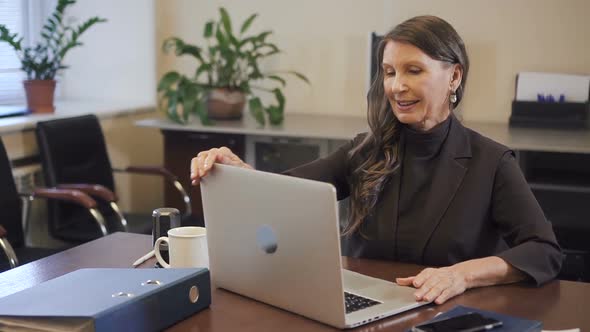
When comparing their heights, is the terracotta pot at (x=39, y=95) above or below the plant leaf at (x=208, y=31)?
below

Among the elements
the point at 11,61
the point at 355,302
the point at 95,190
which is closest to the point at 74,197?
the point at 95,190

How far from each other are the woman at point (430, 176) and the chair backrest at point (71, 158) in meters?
1.76

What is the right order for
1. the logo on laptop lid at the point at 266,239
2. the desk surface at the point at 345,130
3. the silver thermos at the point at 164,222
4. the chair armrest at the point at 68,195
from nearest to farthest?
1. the logo on laptop lid at the point at 266,239
2. the silver thermos at the point at 164,222
3. the chair armrest at the point at 68,195
4. the desk surface at the point at 345,130

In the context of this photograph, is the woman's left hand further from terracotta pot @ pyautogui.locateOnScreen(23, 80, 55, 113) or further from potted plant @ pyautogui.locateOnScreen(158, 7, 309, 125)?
terracotta pot @ pyautogui.locateOnScreen(23, 80, 55, 113)

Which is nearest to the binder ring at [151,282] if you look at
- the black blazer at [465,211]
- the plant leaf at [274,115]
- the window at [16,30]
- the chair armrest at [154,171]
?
the black blazer at [465,211]

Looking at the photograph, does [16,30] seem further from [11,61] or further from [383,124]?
[383,124]

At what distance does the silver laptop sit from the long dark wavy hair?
Result: 36cm

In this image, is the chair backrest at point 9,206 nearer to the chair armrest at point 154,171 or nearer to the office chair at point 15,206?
the office chair at point 15,206

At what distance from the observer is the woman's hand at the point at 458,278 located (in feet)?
5.66

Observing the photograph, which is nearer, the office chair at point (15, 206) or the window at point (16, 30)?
the office chair at point (15, 206)

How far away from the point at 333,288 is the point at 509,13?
286 cm

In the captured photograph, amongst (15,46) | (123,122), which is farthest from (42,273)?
(123,122)

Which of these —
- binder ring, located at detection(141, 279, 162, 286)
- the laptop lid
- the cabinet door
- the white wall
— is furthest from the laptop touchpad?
the white wall

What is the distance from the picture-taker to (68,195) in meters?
3.34
